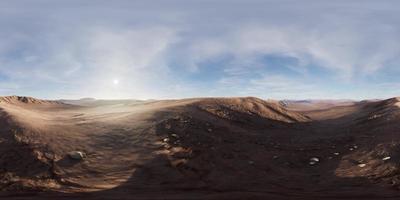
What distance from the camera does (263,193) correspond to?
16.4 m

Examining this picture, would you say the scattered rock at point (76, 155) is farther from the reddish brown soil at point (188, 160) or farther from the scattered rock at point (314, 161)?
the scattered rock at point (314, 161)

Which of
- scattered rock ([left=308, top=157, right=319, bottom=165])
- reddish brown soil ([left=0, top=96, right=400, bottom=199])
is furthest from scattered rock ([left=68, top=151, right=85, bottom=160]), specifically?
scattered rock ([left=308, top=157, right=319, bottom=165])

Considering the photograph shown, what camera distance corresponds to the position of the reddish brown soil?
17.2 metres

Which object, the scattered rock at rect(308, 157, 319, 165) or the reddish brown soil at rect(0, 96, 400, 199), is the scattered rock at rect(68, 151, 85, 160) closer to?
the reddish brown soil at rect(0, 96, 400, 199)

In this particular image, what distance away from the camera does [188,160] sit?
2255 cm

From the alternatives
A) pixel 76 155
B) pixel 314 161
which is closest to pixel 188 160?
pixel 76 155

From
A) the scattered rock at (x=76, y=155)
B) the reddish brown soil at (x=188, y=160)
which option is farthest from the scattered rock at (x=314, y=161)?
the scattered rock at (x=76, y=155)

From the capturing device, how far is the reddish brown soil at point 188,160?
1720 centimetres

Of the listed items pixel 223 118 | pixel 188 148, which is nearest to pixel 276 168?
pixel 188 148

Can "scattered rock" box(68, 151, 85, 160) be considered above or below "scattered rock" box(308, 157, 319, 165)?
above

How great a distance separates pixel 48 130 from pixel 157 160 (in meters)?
8.53

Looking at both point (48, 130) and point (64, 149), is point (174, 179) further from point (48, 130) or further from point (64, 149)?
point (48, 130)

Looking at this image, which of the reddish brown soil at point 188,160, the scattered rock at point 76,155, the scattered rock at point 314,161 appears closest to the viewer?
the reddish brown soil at point 188,160

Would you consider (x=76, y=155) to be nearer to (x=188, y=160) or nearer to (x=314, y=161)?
(x=188, y=160)
